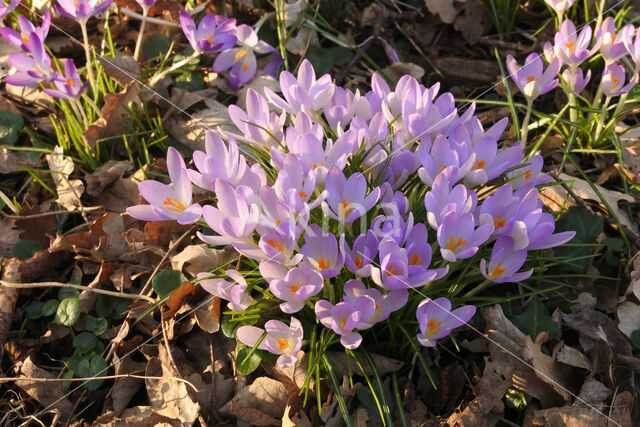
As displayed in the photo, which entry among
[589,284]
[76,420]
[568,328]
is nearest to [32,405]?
[76,420]

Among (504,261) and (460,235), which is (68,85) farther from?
(504,261)

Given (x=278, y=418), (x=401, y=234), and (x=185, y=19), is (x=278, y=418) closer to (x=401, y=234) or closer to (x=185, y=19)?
(x=401, y=234)

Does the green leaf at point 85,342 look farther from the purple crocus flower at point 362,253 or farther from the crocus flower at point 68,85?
the purple crocus flower at point 362,253

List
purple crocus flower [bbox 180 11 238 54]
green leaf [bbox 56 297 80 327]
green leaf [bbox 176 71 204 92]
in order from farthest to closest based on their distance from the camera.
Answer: green leaf [bbox 176 71 204 92]
purple crocus flower [bbox 180 11 238 54]
green leaf [bbox 56 297 80 327]

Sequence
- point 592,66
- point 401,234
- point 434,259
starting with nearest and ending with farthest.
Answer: point 401,234 → point 434,259 → point 592,66

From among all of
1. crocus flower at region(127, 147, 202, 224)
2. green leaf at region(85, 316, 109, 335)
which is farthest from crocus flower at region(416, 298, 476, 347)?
green leaf at region(85, 316, 109, 335)

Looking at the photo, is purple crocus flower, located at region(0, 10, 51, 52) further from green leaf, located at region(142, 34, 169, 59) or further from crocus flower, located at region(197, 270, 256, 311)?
crocus flower, located at region(197, 270, 256, 311)
